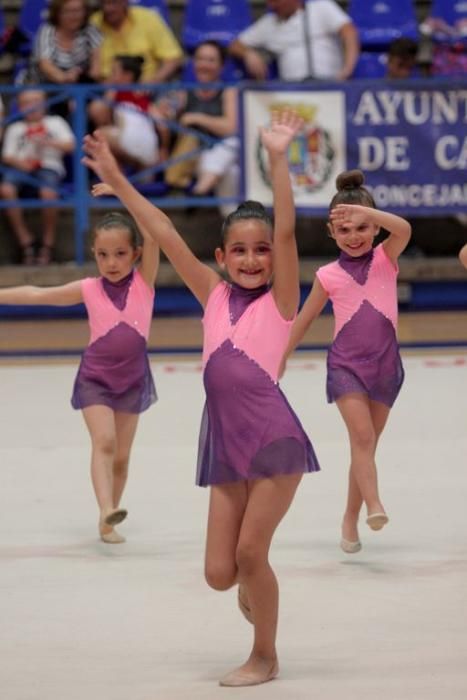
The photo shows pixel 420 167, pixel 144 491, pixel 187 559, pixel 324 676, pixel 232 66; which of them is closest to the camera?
pixel 324 676

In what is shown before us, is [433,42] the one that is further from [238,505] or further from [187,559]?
[238,505]

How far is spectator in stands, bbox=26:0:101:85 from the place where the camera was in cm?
1234

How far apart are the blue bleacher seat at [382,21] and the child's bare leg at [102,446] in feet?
26.2

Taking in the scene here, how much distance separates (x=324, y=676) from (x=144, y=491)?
2703 millimetres

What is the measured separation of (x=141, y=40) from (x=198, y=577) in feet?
26.5

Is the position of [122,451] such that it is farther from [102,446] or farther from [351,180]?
[351,180]

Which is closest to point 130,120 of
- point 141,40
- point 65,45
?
point 141,40

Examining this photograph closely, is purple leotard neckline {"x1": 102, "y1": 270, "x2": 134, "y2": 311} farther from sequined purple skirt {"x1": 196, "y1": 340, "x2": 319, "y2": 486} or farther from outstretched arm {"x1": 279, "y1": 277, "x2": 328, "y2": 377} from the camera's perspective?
sequined purple skirt {"x1": 196, "y1": 340, "x2": 319, "y2": 486}

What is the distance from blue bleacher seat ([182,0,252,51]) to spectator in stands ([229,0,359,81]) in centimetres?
60

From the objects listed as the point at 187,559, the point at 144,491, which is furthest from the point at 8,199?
the point at 187,559

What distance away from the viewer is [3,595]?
5145 millimetres

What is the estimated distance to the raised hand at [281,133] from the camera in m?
4.07

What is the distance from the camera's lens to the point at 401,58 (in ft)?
39.1

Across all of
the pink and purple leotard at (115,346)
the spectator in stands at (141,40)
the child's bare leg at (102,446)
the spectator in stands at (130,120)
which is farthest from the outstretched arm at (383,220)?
the spectator in stands at (141,40)
